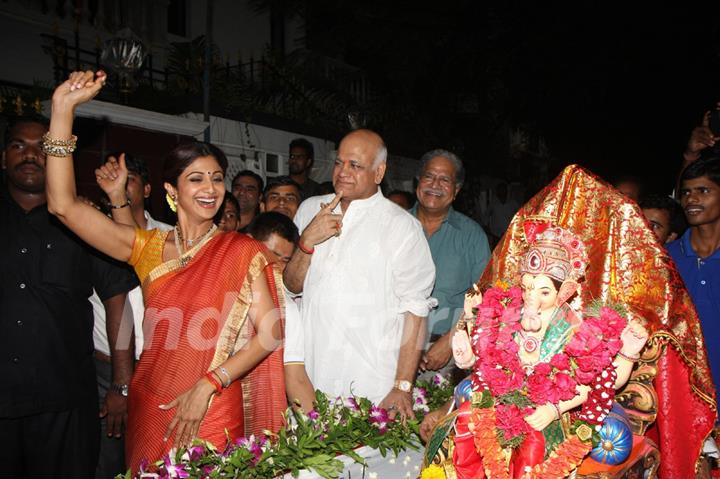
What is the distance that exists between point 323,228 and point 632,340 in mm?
1638

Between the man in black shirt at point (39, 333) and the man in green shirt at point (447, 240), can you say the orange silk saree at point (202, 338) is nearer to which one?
the man in black shirt at point (39, 333)

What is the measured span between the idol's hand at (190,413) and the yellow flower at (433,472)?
96 centimetres

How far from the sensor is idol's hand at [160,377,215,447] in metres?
2.63

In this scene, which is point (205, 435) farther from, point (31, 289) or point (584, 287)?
point (584, 287)

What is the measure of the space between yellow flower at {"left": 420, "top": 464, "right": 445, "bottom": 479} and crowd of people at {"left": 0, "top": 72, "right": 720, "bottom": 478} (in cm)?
28

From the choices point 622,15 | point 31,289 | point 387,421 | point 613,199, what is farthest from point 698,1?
point 31,289

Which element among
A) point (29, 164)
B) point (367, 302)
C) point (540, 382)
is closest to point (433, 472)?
point (540, 382)

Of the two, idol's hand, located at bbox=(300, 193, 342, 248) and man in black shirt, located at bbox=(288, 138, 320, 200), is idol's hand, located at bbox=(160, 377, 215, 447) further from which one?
man in black shirt, located at bbox=(288, 138, 320, 200)

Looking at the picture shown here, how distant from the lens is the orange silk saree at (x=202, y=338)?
2.80 metres

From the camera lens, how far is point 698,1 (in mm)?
10703

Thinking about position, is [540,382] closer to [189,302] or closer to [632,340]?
[632,340]

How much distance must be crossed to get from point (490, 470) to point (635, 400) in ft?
2.78

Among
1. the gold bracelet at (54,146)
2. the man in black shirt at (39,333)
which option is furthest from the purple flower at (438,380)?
the gold bracelet at (54,146)

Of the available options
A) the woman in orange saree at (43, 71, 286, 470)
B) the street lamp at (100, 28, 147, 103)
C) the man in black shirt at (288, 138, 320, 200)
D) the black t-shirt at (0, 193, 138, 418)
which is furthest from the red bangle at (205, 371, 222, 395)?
the street lamp at (100, 28, 147, 103)
